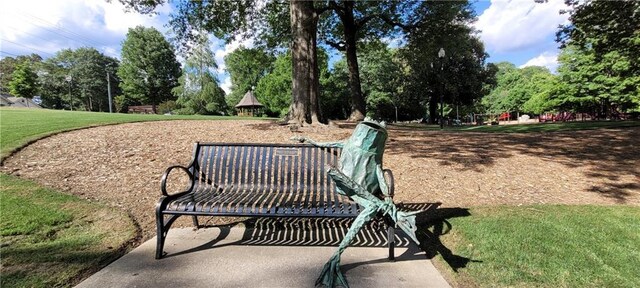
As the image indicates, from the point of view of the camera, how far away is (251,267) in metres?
3.19

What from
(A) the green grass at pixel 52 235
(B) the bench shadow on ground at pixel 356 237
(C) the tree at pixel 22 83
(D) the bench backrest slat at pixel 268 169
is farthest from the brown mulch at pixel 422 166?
(C) the tree at pixel 22 83

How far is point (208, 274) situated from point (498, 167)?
546 cm

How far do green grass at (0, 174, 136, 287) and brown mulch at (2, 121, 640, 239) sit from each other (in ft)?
0.97

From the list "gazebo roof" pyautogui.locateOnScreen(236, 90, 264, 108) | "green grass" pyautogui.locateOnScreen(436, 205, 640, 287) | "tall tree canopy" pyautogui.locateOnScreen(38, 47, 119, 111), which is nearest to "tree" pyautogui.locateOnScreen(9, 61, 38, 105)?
"tall tree canopy" pyautogui.locateOnScreen(38, 47, 119, 111)

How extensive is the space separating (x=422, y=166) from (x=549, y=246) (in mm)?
2961

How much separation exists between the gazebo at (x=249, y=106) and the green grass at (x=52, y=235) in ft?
126

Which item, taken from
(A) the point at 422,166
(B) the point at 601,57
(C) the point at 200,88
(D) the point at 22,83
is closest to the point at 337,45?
(A) the point at 422,166

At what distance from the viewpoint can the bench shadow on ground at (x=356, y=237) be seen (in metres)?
3.58

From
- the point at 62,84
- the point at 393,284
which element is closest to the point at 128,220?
the point at 393,284

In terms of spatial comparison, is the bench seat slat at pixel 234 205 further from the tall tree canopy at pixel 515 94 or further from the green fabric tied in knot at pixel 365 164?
the tall tree canopy at pixel 515 94

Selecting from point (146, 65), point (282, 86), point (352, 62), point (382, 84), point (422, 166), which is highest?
point (146, 65)

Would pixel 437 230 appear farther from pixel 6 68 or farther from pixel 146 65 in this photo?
pixel 6 68

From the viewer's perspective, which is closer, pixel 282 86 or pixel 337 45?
pixel 337 45

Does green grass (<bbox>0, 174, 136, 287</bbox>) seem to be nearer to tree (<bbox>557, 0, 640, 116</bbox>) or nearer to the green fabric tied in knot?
the green fabric tied in knot
